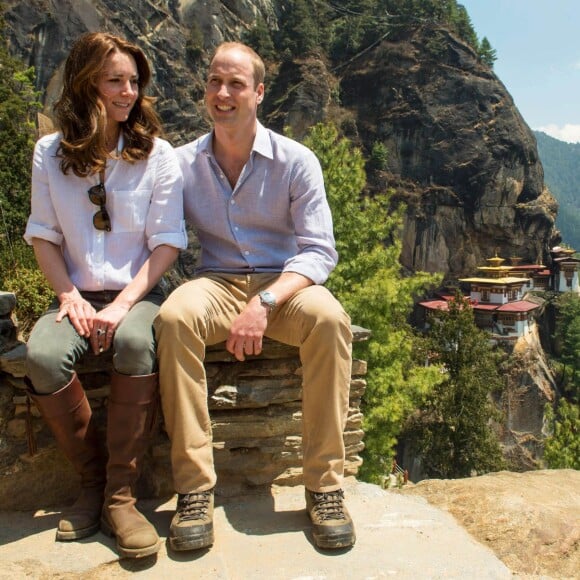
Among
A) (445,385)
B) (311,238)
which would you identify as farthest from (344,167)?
(311,238)

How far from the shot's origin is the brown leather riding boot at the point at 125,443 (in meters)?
2.07

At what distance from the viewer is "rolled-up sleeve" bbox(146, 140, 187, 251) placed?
246cm

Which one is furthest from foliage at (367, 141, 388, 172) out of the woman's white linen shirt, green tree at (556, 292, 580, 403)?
the woman's white linen shirt

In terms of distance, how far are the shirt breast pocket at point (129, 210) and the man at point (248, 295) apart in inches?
11.4

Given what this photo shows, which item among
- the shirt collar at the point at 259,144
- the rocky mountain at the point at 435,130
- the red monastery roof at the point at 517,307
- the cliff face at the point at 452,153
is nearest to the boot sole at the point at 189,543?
the shirt collar at the point at 259,144

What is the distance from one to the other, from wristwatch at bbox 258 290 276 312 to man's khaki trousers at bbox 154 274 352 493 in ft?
0.33

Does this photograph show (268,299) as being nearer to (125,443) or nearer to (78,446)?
(125,443)

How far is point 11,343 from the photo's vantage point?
2672 millimetres

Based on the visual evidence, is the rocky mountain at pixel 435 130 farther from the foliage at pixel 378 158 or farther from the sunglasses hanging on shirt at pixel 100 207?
the sunglasses hanging on shirt at pixel 100 207

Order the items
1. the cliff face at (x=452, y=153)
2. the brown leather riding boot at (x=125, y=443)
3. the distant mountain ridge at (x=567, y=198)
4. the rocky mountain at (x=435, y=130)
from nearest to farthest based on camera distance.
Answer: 1. the brown leather riding boot at (x=125, y=443)
2. the rocky mountain at (x=435, y=130)
3. the cliff face at (x=452, y=153)
4. the distant mountain ridge at (x=567, y=198)

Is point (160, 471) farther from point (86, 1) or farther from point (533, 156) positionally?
point (533, 156)

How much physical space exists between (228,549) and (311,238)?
4.42ft

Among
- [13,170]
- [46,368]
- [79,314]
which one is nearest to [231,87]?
[79,314]

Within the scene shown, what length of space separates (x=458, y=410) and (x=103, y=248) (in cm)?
1723
